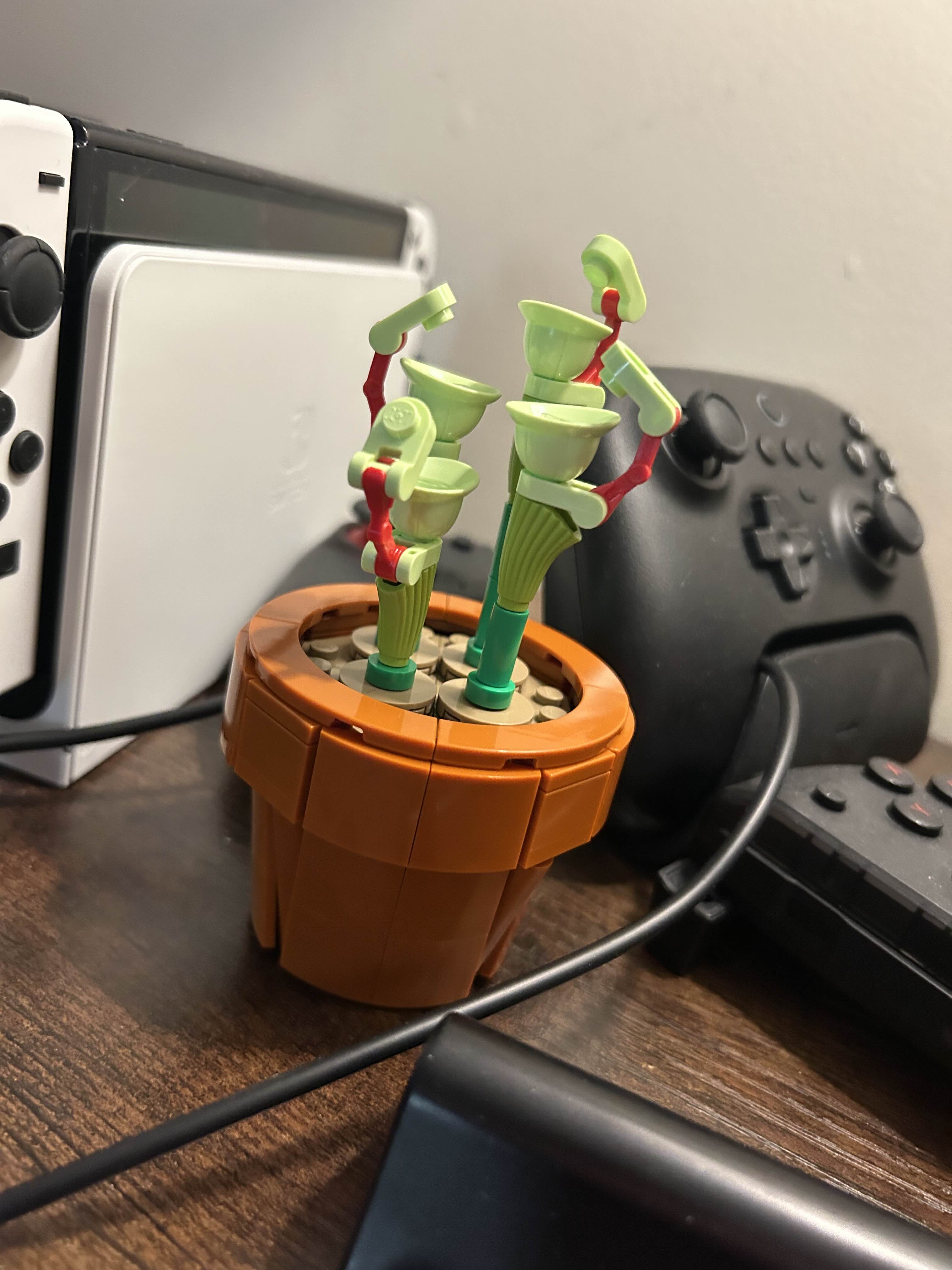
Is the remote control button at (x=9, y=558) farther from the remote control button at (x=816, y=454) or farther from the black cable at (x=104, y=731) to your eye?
the remote control button at (x=816, y=454)

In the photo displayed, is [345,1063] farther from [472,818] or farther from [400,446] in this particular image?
[400,446]

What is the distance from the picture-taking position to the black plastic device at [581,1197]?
212 mm

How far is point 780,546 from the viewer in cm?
47

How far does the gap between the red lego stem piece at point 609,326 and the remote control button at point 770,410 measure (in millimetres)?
222

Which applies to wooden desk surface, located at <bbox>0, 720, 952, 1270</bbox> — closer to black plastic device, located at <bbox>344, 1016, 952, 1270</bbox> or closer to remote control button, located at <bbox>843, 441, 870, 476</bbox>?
black plastic device, located at <bbox>344, 1016, 952, 1270</bbox>

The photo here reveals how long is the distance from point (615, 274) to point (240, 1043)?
0.30 metres

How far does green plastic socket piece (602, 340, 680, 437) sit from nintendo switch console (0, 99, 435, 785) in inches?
7.7

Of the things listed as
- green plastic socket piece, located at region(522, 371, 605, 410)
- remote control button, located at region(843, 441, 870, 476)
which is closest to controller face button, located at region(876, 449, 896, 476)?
remote control button, located at region(843, 441, 870, 476)

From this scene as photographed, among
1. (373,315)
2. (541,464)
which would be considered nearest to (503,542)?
(541,464)

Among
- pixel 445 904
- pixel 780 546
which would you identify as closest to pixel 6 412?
pixel 445 904

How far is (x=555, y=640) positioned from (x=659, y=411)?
0.47 feet

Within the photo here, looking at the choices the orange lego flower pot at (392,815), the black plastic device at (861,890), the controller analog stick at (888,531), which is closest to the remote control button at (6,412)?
the orange lego flower pot at (392,815)

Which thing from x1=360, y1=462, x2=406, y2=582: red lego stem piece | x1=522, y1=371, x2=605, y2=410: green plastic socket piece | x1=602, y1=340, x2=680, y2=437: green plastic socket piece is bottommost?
x1=360, y1=462, x2=406, y2=582: red lego stem piece

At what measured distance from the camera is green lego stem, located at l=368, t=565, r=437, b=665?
12.3 inches
